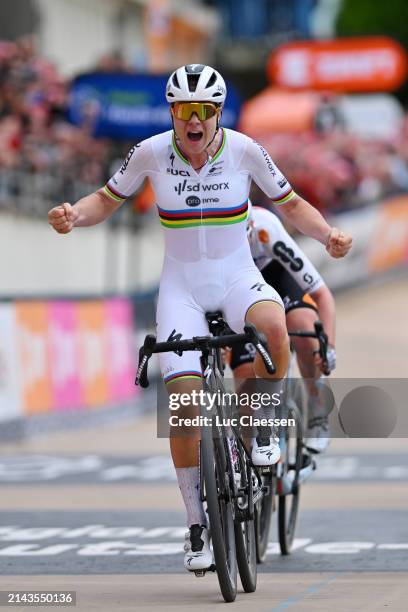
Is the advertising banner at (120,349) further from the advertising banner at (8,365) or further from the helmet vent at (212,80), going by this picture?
the helmet vent at (212,80)

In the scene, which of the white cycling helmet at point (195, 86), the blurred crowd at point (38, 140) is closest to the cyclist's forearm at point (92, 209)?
the white cycling helmet at point (195, 86)

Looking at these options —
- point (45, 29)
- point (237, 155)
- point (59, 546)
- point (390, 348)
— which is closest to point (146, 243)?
point (390, 348)

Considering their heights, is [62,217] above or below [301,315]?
above

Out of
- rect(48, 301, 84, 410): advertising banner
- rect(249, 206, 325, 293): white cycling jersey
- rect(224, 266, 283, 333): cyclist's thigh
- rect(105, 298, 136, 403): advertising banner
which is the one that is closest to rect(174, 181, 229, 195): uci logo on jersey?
rect(224, 266, 283, 333): cyclist's thigh

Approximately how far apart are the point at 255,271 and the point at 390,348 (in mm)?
17532

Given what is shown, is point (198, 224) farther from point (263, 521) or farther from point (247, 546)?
point (263, 521)

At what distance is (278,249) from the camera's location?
30.7 ft

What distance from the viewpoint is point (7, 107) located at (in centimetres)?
2019

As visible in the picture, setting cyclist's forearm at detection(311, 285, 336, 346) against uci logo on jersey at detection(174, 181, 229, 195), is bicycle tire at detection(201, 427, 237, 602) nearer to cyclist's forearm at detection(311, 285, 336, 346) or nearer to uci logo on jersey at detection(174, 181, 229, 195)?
uci logo on jersey at detection(174, 181, 229, 195)

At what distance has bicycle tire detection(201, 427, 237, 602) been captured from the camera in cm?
730

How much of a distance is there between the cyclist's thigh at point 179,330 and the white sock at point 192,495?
43cm

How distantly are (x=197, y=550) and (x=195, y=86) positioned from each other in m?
2.11

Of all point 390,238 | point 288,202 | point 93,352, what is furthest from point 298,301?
point 390,238

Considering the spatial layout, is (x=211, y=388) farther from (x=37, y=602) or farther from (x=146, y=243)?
(x=146, y=243)
